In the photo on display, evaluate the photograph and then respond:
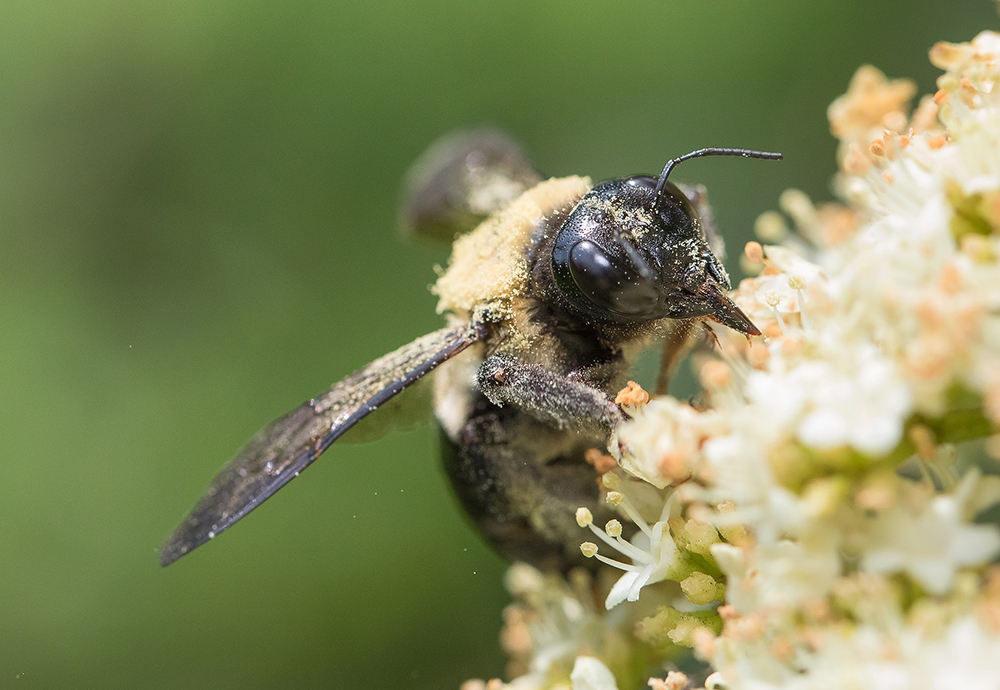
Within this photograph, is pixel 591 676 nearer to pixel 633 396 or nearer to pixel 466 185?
pixel 633 396

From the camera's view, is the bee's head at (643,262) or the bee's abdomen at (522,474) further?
the bee's abdomen at (522,474)

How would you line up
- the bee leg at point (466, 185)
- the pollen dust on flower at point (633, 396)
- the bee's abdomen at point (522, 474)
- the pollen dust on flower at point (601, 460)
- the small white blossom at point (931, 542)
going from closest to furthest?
the small white blossom at point (931, 542), the pollen dust on flower at point (633, 396), the pollen dust on flower at point (601, 460), the bee's abdomen at point (522, 474), the bee leg at point (466, 185)

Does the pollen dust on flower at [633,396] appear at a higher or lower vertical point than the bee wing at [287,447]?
lower

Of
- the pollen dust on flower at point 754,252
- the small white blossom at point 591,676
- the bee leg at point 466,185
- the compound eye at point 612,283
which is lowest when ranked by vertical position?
the small white blossom at point 591,676

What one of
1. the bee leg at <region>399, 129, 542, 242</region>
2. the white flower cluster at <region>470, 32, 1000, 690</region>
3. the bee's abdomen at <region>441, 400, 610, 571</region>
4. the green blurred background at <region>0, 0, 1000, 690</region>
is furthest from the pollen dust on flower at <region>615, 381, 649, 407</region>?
the green blurred background at <region>0, 0, 1000, 690</region>

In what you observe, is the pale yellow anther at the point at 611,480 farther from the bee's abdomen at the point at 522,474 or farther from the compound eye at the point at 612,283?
the compound eye at the point at 612,283

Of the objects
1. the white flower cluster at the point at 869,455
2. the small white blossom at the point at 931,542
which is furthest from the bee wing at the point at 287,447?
the small white blossom at the point at 931,542

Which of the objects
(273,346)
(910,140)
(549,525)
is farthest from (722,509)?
(273,346)

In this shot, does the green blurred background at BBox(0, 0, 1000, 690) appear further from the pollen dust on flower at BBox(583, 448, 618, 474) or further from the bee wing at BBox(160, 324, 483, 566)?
the pollen dust on flower at BBox(583, 448, 618, 474)
